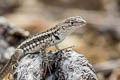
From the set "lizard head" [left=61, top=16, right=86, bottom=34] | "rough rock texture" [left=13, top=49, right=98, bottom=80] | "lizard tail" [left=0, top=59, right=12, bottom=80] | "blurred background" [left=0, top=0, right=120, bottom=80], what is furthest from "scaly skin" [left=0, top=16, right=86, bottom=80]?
"blurred background" [left=0, top=0, right=120, bottom=80]

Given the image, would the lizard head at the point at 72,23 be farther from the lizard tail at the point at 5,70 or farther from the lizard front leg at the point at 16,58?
the lizard tail at the point at 5,70

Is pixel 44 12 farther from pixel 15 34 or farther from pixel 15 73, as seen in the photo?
pixel 15 73

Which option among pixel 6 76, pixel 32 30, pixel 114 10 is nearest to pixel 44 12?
pixel 114 10

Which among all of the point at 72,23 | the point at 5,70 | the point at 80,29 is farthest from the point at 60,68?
the point at 80,29

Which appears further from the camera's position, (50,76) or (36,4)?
(36,4)

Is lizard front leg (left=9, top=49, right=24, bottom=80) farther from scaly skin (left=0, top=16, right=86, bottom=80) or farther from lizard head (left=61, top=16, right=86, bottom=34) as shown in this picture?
lizard head (left=61, top=16, right=86, bottom=34)

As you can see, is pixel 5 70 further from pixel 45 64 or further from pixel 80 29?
pixel 80 29
